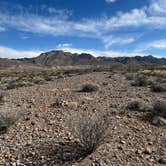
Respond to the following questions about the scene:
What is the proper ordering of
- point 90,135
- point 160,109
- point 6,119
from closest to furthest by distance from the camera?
point 90,135 < point 6,119 < point 160,109

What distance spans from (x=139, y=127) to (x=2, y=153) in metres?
3.89

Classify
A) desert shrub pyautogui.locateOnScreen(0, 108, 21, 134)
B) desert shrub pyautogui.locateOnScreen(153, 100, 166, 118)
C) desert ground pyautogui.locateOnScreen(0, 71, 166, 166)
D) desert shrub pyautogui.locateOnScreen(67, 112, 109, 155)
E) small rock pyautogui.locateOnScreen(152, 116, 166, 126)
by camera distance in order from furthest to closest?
desert shrub pyautogui.locateOnScreen(153, 100, 166, 118) → small rock pyautogui.locateOnScreen(152, 116, 166, 126) → desert shrub pyautogui.locateOnScreen(0, 108, 21, 134) → desert shrub pyautogui.locateOnScreen(67, 112, 109, 155) → desert ground pyautogui.locateOnScreen(0, 71, 166, 166)

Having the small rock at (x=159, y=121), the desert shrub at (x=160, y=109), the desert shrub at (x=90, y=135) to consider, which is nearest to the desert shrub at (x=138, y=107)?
the desert shrub at (x=160, y=109)

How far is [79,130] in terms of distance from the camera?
7.12 m

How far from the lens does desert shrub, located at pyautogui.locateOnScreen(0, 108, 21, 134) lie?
28.2 feet

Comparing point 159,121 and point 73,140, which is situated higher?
point 159,121

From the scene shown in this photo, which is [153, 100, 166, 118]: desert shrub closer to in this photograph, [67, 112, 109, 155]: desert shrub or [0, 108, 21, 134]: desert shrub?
[67, 112, 109, 155]: desert shrub

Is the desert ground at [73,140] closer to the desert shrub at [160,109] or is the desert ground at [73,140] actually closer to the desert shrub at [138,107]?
the desert shrub at [138,107]

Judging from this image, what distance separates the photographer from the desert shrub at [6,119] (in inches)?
339

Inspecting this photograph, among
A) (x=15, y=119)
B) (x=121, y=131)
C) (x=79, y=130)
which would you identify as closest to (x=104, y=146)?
(x=79, y=130)

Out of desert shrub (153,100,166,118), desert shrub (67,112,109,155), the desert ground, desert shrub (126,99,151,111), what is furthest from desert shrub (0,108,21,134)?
desert shrub (153,100,166,118)

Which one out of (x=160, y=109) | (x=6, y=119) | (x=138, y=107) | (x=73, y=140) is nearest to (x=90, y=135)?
(x=73, y=140)

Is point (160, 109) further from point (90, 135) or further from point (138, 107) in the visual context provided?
point (90, 135)

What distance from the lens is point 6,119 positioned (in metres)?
8.80
